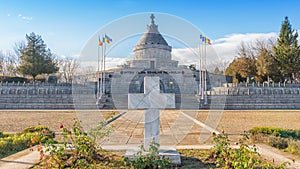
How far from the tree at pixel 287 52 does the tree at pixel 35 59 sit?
117 ft

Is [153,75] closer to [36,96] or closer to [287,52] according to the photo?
[36,96]

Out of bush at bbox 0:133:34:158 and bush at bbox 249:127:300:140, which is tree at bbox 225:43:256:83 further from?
bush at bbox 0:133:34:158

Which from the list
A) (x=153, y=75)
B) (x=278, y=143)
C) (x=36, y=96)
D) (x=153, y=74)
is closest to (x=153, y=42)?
(x=153, y=74)

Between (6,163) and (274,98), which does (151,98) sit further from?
(274,98)

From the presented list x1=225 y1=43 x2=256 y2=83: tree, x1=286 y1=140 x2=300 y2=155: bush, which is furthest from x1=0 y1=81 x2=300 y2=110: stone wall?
x1=286 y1=140 x2=300 y2=155: bush

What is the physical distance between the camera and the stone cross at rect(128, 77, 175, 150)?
5285 millimetres

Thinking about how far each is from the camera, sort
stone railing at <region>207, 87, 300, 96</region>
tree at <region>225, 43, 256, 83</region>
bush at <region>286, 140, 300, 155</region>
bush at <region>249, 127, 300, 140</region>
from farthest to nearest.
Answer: tree at <region>225, 43, 256, 83</region>
stone railing at <region>207, 87, 300, 96</region>
bush at <region>249, 127, 300, 140</region>
bush at <region>286, 140, 300, 155</region>

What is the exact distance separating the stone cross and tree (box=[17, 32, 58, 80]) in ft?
124

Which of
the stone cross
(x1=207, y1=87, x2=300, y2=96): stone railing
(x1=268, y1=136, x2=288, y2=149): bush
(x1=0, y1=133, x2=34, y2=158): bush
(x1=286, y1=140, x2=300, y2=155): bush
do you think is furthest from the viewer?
(x1=207, y1=87, x2=300, y2=96): stone railing

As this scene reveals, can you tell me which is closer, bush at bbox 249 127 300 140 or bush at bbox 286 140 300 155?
bush at bbox 286 140 300 155

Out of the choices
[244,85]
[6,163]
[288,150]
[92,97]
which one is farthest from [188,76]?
[6,163]

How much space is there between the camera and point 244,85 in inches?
1235

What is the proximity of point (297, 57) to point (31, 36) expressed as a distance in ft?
137

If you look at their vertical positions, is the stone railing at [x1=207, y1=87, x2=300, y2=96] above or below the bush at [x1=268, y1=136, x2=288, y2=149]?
above
